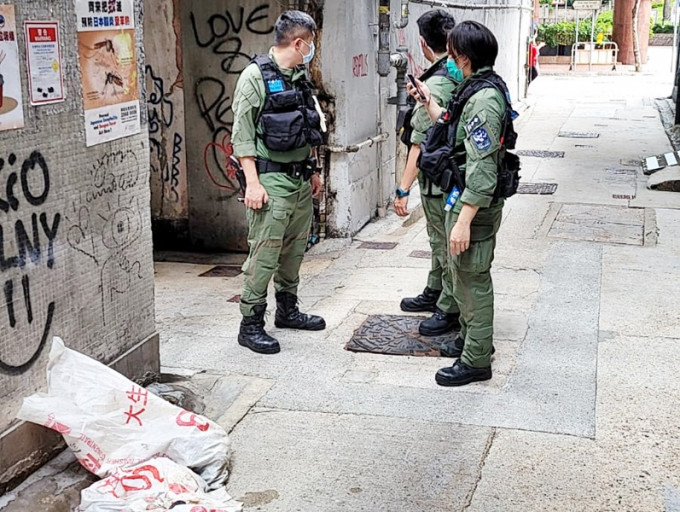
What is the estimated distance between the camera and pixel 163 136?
7.59 m

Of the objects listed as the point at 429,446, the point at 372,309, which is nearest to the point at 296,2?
the point at 372,309

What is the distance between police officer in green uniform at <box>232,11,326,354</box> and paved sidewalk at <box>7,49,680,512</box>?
393 millimetres

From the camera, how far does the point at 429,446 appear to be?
387 centimetres

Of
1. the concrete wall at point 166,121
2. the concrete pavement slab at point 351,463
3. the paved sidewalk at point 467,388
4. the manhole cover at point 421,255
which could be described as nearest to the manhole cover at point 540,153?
the paved sidewalk at point 467,388

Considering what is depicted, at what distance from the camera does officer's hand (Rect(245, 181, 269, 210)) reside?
15.7 ft

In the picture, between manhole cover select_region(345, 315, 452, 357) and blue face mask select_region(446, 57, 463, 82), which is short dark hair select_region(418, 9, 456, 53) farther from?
manhole cover select_region(345, 315, 452, 357)

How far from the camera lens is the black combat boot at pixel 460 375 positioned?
14.8ft

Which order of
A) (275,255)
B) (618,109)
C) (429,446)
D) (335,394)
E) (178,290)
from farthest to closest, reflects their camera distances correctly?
(618,109) < (178,290) < (275,255) < (335,394) < (429,446)

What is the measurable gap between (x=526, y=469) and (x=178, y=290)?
3.66m

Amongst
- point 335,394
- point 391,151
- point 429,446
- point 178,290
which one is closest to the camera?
point 429,446

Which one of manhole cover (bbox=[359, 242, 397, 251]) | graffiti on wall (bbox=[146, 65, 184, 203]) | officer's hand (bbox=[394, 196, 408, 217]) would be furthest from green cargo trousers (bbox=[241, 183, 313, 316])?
graffiti on wall (bbox=[146, 65, 184, 203])

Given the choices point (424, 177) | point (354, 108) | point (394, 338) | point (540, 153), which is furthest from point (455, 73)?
point (540, 153)

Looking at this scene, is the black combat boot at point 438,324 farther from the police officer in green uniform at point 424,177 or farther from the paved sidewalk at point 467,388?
the paved sidewalk at point 467,388

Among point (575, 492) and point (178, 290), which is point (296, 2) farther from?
point (575, 492)
